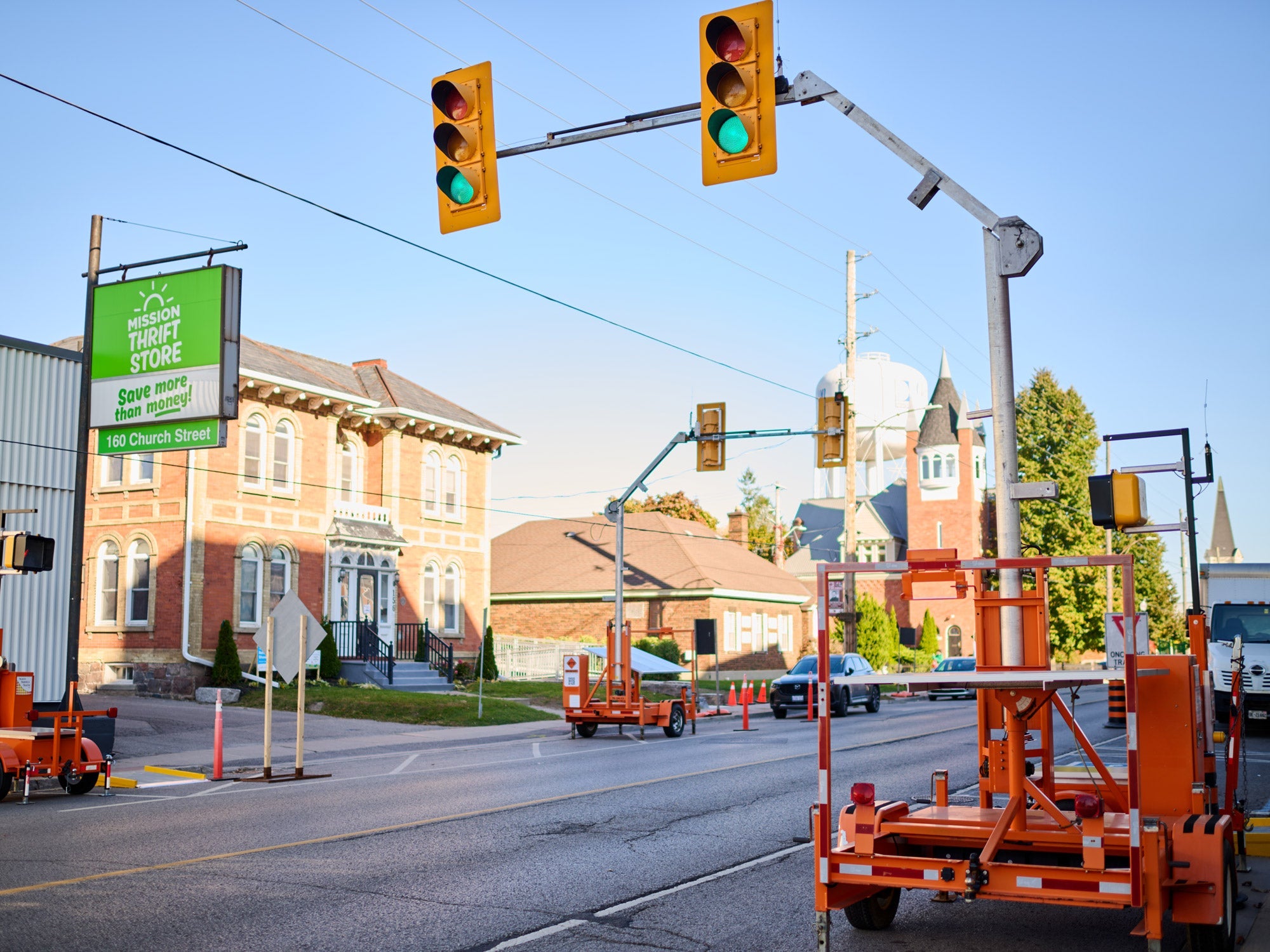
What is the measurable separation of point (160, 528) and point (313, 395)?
5317 millimetres

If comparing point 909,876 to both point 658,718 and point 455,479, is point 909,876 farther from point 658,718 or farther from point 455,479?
point 455,479

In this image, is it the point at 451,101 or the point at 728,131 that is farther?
the point at 451,101

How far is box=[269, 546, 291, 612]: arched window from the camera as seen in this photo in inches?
1308

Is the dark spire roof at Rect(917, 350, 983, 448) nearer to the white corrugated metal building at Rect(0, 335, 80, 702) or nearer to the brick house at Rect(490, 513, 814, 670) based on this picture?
the brick house at Rect(490, 513, 814, 670)

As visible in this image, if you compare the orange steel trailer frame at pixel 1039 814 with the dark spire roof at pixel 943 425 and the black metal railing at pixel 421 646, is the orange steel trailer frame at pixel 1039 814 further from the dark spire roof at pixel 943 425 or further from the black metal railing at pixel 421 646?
the dark spire roof at pixel 943 425

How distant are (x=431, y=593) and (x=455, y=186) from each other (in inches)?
1186

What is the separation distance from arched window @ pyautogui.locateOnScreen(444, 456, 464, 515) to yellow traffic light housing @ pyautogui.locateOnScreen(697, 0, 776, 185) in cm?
3157

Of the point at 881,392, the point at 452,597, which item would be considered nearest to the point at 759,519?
the point at 881,392

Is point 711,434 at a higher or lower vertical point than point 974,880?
higher

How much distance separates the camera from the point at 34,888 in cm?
855

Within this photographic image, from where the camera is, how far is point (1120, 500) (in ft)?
25.6

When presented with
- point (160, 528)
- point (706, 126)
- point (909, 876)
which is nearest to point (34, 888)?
point (909, 876)

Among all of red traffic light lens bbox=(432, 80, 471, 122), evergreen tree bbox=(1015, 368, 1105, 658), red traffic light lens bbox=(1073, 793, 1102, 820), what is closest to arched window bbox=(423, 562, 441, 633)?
red traffic light lens bbox=(432, 80, 471, 122)

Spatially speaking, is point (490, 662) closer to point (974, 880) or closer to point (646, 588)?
point (646, 588)
